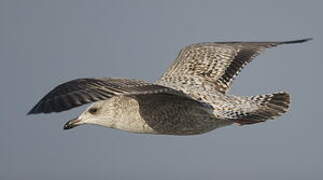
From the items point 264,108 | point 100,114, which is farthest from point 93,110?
point 264,108

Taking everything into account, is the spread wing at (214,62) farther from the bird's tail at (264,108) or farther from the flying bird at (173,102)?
the bird's tail at (264,108)

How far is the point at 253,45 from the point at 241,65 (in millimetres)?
669

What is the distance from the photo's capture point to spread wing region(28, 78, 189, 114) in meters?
9.50

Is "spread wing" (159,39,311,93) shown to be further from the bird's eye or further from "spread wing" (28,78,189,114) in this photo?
"spread wing" (28,78,189,114)

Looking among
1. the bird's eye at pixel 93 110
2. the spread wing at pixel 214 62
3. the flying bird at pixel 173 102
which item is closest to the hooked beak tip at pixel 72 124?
the flying bird at pixel 173 102

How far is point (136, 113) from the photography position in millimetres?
11008

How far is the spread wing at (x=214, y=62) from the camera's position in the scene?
1202 centimetres

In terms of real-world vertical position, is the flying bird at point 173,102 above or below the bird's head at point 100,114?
above

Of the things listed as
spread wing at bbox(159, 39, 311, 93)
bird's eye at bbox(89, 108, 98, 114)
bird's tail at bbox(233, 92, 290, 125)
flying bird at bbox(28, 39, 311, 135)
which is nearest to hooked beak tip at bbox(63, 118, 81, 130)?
flying bird at bbox(28, 39, 311, 135)

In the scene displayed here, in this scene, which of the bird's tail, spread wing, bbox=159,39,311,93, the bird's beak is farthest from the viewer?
spread wing, bbox=159,39,311,93

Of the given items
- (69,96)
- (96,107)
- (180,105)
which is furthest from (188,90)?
(69,96)

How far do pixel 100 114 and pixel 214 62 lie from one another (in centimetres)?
192

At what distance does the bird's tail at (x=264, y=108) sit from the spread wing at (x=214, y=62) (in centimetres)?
45

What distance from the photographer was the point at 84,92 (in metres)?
9.71
